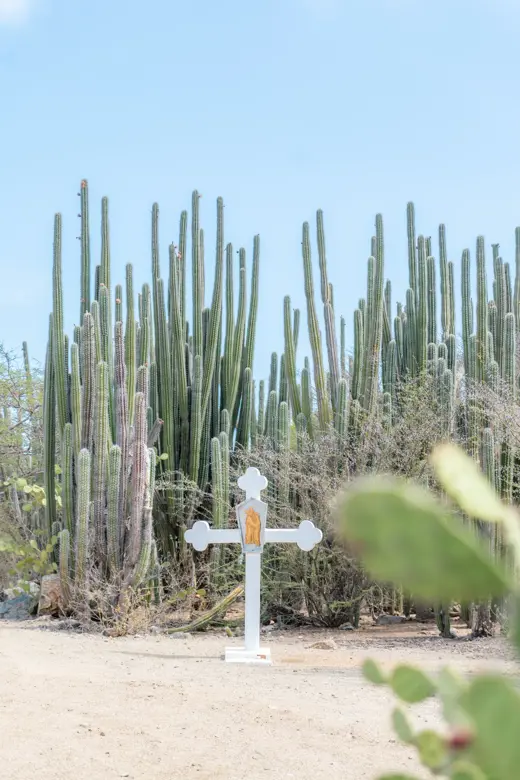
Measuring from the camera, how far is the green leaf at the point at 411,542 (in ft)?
1.55

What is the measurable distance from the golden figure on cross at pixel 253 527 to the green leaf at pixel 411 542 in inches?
284

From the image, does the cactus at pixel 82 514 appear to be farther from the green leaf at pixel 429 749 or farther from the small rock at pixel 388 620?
the green leaf at pixel 429 749

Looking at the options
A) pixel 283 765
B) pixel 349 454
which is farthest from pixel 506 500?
pixel 283 765

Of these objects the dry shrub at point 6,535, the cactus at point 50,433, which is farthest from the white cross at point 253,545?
the dry shrub at point 6,535

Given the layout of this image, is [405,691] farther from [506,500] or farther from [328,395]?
[328,395]

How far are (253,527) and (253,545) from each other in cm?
16

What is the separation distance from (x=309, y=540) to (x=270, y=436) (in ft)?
10.9

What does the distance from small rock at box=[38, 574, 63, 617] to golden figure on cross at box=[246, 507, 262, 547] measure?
301cm

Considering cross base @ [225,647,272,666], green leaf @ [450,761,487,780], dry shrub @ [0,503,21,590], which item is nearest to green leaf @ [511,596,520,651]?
green leaf @ [450,761,487,780]

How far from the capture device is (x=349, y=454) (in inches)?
391

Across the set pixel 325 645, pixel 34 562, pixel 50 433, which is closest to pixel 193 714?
pixel 325 645

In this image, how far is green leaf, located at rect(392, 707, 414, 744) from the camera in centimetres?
76

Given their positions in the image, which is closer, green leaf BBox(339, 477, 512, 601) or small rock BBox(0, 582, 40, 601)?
green leaf BBox(339, 477, 512, 601)

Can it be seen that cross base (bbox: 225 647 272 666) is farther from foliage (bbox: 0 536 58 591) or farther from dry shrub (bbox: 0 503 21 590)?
dry shrub (bbox: 0 503 21 590)
